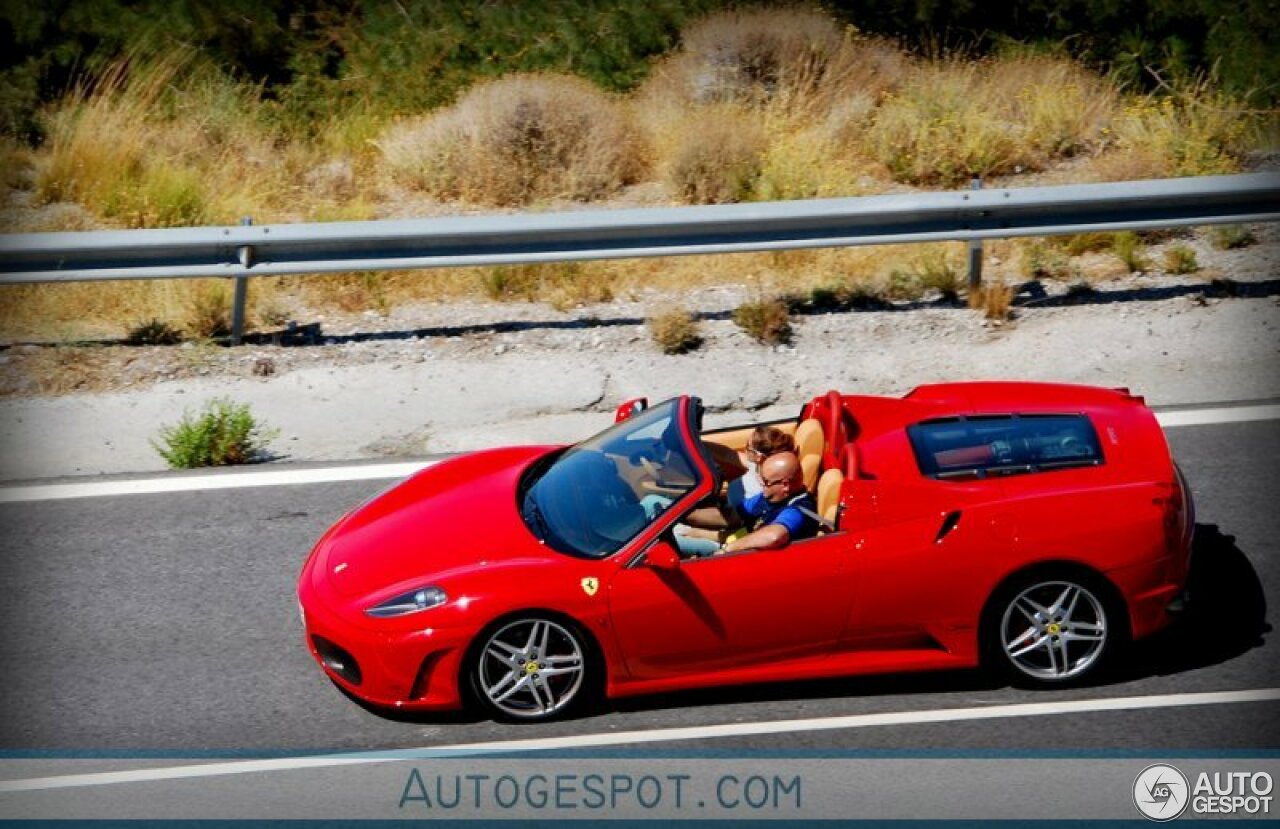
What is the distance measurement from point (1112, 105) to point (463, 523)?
9.38 m

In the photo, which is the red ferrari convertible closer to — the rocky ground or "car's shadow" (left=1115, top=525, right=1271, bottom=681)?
"car's shadow" (left=1115, top=525, right=1271, bottom=681)

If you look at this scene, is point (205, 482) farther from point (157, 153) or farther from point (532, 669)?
point (157, 153)

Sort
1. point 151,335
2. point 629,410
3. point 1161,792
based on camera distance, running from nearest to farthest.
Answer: point 1161,792
point 629,410
point 151,335

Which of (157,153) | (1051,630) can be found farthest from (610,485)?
(157,153)

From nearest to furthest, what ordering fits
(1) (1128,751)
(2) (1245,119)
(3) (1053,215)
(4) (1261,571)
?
(1) (1128,751) < (4) (1261,571) < (3) (1053,215) < (2) (1245,119)

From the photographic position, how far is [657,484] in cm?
730

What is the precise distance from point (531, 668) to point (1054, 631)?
231 cm

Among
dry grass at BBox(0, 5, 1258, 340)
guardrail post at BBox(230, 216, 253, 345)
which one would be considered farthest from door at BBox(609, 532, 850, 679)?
guardrail post at BBox(230, 216, 253, 345)

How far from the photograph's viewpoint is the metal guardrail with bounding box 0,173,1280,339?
10.8 m

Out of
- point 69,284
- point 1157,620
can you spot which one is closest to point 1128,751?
point 1157,620

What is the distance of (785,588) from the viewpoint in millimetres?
6887

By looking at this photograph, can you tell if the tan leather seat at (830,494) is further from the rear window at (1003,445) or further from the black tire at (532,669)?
the black tire at (532,669)

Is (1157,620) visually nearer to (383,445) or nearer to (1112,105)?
(383,445)

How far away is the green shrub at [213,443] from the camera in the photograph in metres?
9.70
